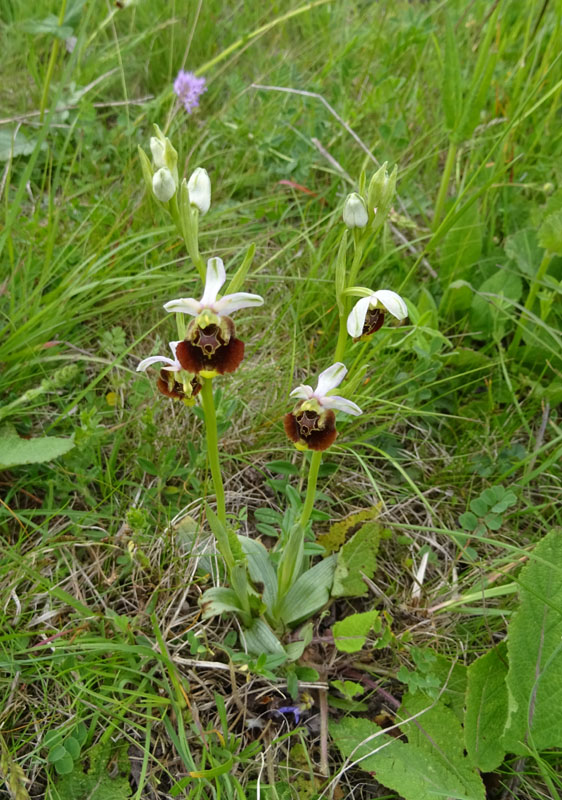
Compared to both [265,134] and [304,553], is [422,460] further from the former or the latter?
[265,134]

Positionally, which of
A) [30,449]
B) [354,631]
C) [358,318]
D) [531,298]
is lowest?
[354,631]

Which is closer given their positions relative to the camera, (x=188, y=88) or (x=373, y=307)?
(x=373, y=307)

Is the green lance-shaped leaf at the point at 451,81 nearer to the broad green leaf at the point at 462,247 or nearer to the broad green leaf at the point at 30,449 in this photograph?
the broad green leaf at the point at 462,247

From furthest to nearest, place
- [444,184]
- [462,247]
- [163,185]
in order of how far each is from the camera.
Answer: [444,184]
[462,247]
[163,185]

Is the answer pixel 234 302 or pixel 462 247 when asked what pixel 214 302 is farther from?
pixel 462 247

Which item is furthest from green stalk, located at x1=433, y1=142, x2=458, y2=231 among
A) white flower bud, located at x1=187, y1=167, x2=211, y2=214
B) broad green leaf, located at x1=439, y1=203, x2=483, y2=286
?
white flower bud, located at x1=187, y1=167, x2=211, y2=214

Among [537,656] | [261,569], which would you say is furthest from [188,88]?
[537,656]

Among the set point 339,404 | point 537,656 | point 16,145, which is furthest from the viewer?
point 16,145
